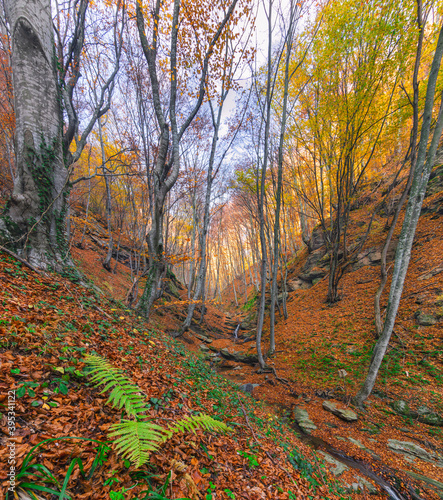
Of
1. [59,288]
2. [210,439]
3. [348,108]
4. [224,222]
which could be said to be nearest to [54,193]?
[59,288]

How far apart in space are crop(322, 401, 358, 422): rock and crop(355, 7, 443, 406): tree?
430 mm

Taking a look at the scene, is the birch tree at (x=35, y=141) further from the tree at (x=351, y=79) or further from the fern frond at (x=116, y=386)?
the tree at (x=351, y=79)

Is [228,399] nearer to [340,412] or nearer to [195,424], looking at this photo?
[195,424]

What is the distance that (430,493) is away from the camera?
9.62 feet

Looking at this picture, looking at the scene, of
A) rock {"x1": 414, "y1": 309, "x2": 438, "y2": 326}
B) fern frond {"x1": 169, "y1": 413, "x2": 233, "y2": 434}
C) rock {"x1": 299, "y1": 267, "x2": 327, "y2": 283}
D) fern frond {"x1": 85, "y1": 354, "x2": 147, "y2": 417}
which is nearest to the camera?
fern frond {"x1": 85, "y1": 354, "x2": 147, "y2": 417}

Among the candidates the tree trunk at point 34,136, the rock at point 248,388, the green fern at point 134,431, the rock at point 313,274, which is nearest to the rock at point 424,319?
the rock at point 248,388

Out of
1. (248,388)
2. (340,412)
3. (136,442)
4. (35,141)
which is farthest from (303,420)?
(35,141)

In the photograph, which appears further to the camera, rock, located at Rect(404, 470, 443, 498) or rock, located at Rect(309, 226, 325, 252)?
rock, located at Rect(309, 226, 325, 252)

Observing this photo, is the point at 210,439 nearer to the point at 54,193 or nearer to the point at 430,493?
the point at 430,493

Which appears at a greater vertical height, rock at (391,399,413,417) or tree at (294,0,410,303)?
tree at (294,0,410,303)

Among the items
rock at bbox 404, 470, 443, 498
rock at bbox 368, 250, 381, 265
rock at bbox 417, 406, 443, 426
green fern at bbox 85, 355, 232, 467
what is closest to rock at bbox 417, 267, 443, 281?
rock at bbox 368, 250, 381, 265

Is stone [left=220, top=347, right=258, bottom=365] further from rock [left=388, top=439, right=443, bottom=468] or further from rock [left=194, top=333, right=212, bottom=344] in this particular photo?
rock [left=388, top=439, right=443, bottom=468]

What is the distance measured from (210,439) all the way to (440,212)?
11.1 m

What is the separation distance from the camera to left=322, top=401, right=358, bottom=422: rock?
4504 mm
